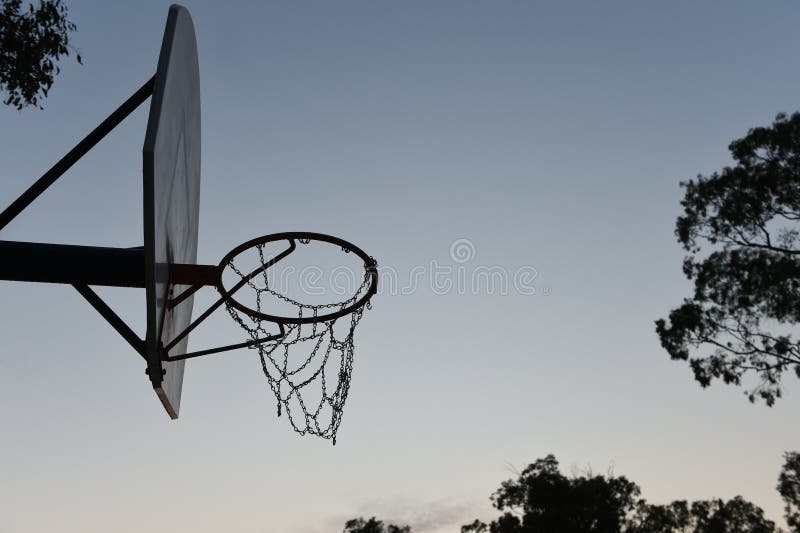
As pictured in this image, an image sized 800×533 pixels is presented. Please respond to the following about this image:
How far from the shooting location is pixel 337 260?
487 cm

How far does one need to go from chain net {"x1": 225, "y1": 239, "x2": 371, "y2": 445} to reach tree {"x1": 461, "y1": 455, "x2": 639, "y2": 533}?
22572 mm

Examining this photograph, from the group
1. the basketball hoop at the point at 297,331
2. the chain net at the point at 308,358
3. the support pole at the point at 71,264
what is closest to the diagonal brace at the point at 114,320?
the support pole at the point at 71,264

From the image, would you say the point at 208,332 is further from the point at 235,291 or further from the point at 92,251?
the point at 92,251

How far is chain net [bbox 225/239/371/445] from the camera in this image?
481cm

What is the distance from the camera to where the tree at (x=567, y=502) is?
25.1 m

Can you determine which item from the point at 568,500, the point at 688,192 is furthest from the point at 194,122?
the point at 568,500

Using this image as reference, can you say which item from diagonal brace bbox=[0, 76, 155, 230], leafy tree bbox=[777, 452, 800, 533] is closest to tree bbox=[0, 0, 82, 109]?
diagonal brace bbox=[0, 76, 155, 230]

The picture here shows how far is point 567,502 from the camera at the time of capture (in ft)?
83.3

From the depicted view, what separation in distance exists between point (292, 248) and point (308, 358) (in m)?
0.85

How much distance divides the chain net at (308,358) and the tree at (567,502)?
22.6 m

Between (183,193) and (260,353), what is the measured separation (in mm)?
1307

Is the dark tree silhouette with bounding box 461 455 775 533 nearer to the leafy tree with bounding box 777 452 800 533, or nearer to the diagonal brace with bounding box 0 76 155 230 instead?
the leafy tree with bounding box 777 452 800 533

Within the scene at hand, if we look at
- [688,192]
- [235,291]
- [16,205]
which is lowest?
[235,291]

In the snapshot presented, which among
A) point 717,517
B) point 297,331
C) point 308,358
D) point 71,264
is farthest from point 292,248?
point 717,517
